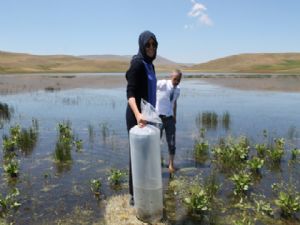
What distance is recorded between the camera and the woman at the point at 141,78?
6.02 meters

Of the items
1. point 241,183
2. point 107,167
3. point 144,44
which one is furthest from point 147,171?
point 107,167

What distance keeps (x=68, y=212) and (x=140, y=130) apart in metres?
2.36

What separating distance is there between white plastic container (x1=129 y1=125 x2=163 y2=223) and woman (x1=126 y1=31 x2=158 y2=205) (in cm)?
22

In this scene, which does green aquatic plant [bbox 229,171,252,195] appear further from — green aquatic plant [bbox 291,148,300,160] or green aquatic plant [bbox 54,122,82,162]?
green aquatic plant [bbox 54,122,82,162]

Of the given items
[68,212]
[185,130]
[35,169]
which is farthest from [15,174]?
[185,130]

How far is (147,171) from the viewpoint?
5.99 meters

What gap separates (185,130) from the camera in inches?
593

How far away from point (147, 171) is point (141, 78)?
1578 mm

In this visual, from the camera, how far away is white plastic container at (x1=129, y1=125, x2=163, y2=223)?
5.91m

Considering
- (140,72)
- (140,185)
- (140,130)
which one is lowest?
(140,185)

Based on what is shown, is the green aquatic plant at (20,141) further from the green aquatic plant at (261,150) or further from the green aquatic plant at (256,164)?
the green aquatic plant at (261,150)

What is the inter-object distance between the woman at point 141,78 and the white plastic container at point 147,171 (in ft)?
0.72

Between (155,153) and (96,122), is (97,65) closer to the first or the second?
(96,122)

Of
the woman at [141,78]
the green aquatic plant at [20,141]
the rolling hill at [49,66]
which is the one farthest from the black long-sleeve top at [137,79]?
the rolling hill at [49,66]
